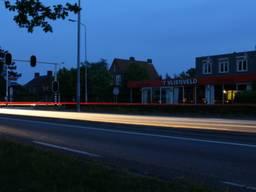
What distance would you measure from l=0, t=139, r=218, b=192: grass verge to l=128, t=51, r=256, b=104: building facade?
157 feet

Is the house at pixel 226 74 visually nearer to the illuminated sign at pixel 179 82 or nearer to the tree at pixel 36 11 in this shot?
the illuminated sign at pixel 179 82

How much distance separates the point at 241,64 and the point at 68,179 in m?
63.7

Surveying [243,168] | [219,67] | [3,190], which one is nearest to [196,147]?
[243,168]

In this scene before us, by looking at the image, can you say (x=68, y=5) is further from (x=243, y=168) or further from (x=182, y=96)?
(x=182, y=96)

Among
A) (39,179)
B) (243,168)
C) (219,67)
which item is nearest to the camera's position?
(39,179)

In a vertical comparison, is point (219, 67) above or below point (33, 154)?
above

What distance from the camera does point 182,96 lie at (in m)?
68.1

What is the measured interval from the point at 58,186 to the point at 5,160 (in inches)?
133

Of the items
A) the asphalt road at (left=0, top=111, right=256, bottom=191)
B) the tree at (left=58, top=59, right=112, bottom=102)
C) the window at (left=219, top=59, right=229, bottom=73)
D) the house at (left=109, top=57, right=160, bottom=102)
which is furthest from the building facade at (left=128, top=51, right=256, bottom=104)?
the asphalt road at (left=0, top=111, right=256, bottom=191)

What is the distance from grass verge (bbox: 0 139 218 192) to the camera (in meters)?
8.16

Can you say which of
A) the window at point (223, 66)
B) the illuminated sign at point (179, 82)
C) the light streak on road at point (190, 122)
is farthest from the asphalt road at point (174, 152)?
the window at point (223, 66)

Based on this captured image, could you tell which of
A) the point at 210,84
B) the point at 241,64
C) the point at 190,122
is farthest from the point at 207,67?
the point at 190,122

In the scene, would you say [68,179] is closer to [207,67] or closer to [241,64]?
[241,64]

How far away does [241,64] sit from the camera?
7044 centimetres
